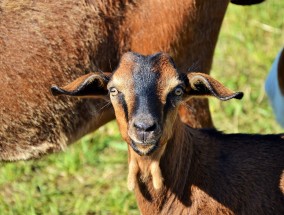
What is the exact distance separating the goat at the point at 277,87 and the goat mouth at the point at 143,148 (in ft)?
7.35

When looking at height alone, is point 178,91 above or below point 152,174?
above

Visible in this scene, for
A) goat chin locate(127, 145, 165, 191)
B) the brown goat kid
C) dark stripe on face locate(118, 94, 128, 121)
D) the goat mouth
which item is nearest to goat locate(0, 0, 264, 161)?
the brown goat kid

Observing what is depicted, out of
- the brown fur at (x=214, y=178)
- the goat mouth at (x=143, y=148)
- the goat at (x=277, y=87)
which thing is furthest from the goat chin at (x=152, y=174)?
the goat at (x=277, y=87)

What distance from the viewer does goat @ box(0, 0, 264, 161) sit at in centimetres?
441

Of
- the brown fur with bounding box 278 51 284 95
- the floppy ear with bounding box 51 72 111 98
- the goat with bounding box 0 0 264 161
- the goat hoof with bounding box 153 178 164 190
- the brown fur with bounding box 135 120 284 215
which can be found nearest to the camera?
the floppy ear with bounding box 51 72 111 98

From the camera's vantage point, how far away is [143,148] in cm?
349

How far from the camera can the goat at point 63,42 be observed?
441 cm

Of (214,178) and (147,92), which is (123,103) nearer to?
(147,92)

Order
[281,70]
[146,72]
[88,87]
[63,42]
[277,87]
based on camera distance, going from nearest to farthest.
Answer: [146,72], [88,87], [63,42], [281,70], [277,87]

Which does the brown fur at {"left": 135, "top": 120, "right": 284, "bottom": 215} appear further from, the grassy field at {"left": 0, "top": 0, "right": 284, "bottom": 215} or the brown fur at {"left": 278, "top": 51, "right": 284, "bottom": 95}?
the grassy field at {"left": 0, "top": 0, "right": 284, "bottom": 215}

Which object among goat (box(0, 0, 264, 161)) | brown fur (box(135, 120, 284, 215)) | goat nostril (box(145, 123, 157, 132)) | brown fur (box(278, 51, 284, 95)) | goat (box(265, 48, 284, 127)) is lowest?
goat (box(265, 48, 284, 127))

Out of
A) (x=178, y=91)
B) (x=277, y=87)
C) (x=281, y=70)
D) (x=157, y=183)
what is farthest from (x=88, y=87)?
(x=277, y=87)

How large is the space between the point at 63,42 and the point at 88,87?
704 millimetres

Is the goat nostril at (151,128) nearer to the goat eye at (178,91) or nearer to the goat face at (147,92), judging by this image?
the goat face at (147,92)
